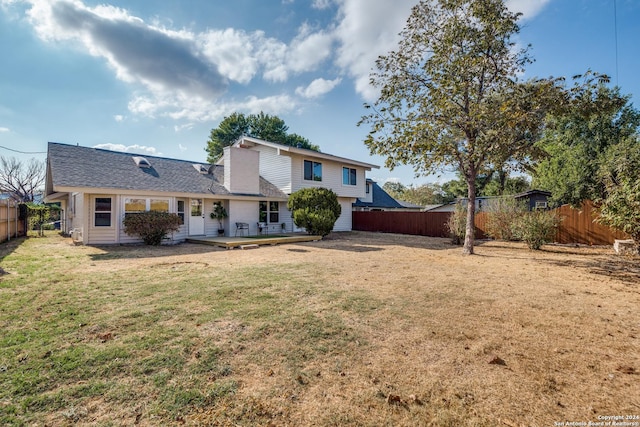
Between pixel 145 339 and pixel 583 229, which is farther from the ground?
pixel 583 229

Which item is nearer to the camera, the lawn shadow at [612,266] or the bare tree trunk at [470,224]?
the lawn shadow at [612,266]

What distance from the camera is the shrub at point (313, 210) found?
1439 centimetres

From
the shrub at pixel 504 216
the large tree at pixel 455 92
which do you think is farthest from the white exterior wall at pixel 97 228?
the shrub at pixel 504 216

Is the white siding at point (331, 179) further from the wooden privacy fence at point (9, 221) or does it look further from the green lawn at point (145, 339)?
the wooden privacy fence at point (9, 221)


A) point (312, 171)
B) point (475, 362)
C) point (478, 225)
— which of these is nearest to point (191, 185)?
point (312, 171)

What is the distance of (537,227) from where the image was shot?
35.8 ft

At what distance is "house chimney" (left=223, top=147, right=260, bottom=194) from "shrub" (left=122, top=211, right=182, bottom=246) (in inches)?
164

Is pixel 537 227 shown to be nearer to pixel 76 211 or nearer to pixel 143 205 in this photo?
pixel 143 205

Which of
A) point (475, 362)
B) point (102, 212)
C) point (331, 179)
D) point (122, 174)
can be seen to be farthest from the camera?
point (331, 179)

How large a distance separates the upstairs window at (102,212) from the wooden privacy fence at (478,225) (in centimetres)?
1546

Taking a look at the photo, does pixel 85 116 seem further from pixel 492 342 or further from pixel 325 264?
pixel 492 342

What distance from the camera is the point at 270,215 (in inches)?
693

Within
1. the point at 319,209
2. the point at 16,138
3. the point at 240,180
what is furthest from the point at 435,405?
the point at 16,138

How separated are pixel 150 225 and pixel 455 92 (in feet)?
41.8
